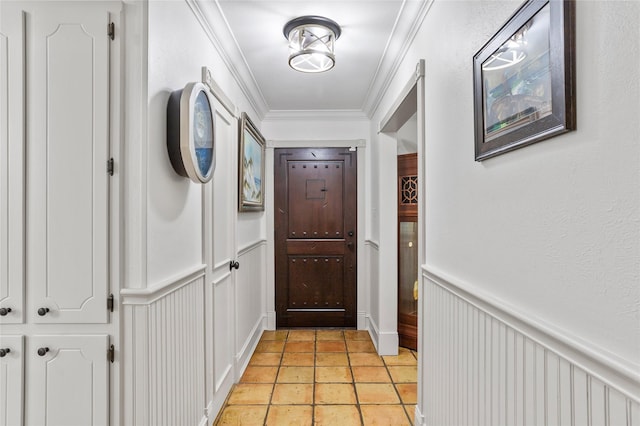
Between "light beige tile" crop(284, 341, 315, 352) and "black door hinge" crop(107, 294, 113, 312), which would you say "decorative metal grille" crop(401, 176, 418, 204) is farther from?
"black door hinge" crop(107, 294, 113, 312)

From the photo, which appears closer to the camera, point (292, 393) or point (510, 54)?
point (510, 54)

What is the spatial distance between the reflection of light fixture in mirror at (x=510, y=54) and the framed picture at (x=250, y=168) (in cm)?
190

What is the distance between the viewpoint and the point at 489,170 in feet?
3.86

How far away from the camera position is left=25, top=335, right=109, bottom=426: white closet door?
4.15ft

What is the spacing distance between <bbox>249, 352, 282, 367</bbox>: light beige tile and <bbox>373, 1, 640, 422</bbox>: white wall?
6.72 feet

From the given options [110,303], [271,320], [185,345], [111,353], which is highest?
[110,303]

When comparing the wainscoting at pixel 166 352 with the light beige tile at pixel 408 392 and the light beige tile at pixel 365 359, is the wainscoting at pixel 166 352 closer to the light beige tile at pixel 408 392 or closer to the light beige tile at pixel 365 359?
the light beige tile at pixel 408 392

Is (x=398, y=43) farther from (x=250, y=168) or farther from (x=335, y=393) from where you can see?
(x=335, y=393)

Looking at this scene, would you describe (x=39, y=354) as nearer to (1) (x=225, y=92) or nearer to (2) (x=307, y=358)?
(1) (x=225, y=92)

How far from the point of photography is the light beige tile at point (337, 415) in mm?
2080

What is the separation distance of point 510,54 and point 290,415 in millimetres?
2206

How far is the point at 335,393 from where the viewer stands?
7.93ft

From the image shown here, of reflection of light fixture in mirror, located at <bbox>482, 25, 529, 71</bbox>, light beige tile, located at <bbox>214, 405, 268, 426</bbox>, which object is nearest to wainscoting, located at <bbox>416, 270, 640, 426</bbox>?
reflection of light fixture in mirror, located at <bbox>482, 25, 529, 71</bbox>

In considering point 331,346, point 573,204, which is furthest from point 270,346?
point 573,204
